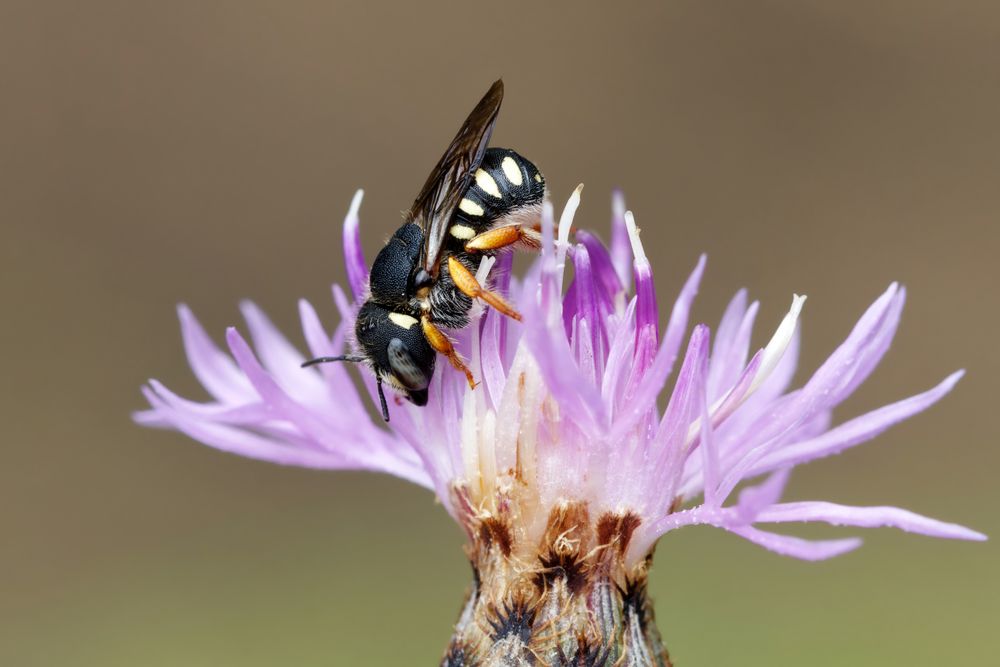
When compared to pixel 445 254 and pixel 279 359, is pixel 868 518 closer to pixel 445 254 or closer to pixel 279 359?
pixel 445 254

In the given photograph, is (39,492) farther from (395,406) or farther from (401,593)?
(395,406)

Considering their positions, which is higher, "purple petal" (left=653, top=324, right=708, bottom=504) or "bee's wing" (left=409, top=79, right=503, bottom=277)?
"bee's wing" (left=409, top=79, right=503, bottom=277)

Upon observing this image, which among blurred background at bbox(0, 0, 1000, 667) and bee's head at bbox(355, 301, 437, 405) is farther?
blurred background at bbox(0, 0, 1000, 667)

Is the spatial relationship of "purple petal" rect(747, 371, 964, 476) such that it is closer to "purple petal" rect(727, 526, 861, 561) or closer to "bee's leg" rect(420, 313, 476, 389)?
"purple petal" rect(727, 526, 861, 561)

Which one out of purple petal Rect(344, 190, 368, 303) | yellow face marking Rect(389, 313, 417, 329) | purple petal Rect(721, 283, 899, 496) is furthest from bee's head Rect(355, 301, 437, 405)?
purple petal Rect(721, 283, 899, 496)

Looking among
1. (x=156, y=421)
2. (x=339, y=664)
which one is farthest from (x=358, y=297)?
(x=339, y=664)

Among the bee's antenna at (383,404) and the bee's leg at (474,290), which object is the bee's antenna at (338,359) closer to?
the bee's antenna at (383,404)

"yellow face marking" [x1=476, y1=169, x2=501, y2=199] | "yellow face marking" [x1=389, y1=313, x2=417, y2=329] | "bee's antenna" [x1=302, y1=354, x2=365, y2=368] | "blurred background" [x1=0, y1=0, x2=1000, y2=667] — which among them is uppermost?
"blurred background" [x1=0, y1=0, x2=1000, y2=667]
